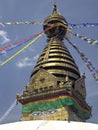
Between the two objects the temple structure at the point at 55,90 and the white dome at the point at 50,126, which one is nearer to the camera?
the white dome at the point at 50,126

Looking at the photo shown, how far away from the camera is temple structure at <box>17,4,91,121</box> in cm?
3719

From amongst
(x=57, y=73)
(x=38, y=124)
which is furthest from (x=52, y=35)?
(x=38, y=124)

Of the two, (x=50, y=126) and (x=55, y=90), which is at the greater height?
(x=55, y=90)

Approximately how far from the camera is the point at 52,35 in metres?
48.0

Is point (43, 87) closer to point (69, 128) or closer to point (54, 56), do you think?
point (54, 56)

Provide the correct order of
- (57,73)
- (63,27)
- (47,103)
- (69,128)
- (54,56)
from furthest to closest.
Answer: (63,27) < (54,56) < (57,73) < (47,103) < (69,128)

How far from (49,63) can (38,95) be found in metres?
5.67

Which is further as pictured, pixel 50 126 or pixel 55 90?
pixel 55 90

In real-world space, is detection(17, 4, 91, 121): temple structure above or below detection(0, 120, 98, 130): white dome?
above

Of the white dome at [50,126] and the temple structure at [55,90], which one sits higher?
the temple structure at [55,90]

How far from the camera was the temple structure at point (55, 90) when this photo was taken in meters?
37.2

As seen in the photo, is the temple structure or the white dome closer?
the white dome

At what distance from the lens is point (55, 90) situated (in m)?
38.1

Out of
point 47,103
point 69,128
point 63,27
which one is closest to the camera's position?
point 69,128
